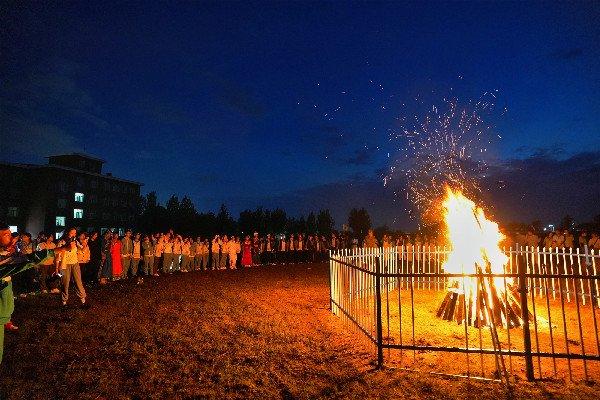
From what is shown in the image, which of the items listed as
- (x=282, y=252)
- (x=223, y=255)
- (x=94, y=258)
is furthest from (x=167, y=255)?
(x=282, y=252)

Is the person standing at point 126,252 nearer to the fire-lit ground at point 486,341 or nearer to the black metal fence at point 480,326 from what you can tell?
the black metal fence at point 480,326

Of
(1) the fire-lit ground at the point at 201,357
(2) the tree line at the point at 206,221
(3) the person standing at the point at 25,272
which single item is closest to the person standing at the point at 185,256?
(3) the person standing at the point at 25,272

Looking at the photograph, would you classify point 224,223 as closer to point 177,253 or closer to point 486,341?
point 177,253

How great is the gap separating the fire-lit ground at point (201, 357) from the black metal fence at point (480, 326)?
0.35 metres

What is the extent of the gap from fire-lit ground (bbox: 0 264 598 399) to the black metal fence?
35 centimetres

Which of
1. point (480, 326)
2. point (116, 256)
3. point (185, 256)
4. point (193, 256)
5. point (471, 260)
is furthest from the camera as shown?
point (193, 256)

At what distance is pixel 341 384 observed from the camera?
5398 mm

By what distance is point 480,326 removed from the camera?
222 inches

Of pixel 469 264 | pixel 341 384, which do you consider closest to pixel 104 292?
pixel 341 384

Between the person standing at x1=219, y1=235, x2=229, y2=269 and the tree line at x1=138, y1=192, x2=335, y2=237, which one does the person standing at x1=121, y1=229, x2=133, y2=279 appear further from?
the tree line at x1=138, y1=192, x2=335, y2=237

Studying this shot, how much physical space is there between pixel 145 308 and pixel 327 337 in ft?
18.0

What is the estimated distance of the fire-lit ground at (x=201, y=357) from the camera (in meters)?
5.16

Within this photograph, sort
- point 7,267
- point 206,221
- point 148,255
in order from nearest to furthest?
point 7,267
point 148,255
point 206,221

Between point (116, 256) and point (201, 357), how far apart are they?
11058 millimetres
